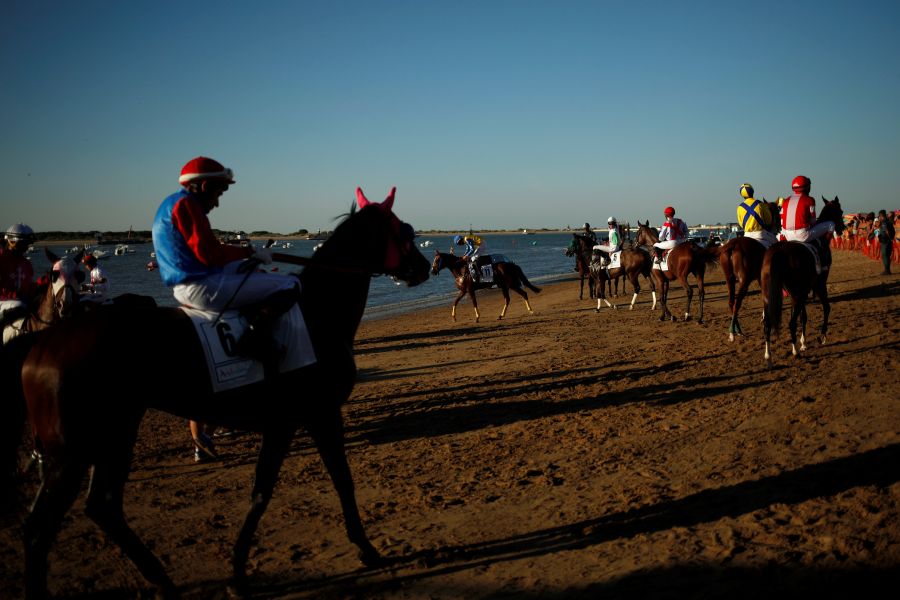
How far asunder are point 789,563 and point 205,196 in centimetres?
481

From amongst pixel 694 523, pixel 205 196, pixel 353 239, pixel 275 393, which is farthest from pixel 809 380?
pixel 205 196

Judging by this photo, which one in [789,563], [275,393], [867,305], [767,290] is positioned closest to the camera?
[789,563]

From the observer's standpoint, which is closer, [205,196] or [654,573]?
[654,573]

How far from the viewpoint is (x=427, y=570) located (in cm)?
425

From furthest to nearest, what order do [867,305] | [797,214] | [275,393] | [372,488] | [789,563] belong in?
[867,305] → [797,214] → [372,488] → [275,393] → [789,563]

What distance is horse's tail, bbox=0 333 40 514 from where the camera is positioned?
3.96m

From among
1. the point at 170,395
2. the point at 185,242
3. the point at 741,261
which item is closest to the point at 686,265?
the point at 741,261

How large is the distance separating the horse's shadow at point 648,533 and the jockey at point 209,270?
5.68 feet

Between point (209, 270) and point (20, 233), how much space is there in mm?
5144

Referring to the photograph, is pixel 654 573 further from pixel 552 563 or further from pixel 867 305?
pixel 867 305

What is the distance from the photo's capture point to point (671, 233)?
17500mm

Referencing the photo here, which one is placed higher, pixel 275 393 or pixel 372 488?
pixel 275 393

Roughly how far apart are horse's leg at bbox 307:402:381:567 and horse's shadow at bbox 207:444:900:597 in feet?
0.50

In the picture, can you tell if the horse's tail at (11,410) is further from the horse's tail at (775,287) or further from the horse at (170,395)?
the horse's tail at (775,287)
